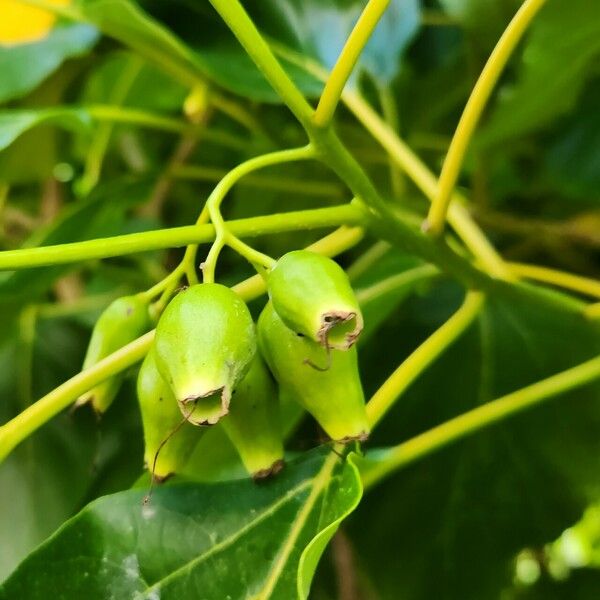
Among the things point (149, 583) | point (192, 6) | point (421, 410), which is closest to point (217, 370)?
point (149, 583)

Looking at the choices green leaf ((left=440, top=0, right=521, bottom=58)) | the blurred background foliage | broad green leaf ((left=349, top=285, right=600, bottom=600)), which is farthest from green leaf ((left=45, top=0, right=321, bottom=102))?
broad green leaf ((left=349, top=285, right=600, bottom=600))

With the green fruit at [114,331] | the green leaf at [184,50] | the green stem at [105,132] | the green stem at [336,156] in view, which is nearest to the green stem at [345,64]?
the green stem at [336,156]

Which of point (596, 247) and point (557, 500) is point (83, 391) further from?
point (596, 247)

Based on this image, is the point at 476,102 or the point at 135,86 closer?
the point at 476,102

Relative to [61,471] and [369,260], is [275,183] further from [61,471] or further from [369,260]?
[61,471]

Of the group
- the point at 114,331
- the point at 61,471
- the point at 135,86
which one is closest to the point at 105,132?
the point at 135,86

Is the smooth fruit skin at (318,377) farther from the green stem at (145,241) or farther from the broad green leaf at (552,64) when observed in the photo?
the broad green leaf at (552,64)
